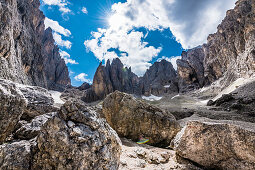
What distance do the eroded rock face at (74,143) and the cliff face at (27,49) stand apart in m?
28.9

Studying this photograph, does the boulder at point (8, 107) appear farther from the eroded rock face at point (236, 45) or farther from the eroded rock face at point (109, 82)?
the eroded rock face at point (109, 82)

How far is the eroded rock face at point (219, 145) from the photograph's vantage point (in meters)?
4.18

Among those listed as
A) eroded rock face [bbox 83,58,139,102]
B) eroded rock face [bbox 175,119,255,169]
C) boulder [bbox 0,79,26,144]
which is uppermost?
eroded rock face [bbox 83,58,139,102]

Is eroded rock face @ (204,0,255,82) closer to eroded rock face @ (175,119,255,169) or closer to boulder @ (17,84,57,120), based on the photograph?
Result: eroded rock face @ (175,119,255,169)

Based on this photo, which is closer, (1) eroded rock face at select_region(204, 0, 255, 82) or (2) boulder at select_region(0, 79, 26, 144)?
(2) boulder at select_region(0, 79, 26, 144)

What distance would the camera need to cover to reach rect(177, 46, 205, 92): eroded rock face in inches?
3338

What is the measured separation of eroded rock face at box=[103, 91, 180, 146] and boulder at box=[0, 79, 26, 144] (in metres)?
7.61

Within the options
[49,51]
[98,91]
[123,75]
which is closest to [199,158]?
[98,91]

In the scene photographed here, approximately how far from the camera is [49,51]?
10900 cm

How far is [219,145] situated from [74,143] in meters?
5.34

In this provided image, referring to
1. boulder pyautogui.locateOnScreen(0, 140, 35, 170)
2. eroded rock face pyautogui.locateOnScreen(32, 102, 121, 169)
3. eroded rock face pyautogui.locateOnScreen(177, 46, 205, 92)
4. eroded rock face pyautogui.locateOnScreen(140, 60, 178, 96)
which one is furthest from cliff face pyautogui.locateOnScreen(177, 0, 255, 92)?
boulder pyautogui.locateOnScreen(0, 140, 35, 170)

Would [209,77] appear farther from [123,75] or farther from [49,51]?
[49,51]

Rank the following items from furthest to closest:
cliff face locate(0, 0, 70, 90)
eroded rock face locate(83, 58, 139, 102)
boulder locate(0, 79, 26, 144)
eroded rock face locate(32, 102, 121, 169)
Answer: eroded rock face locate(83, 58, 139, 102) < cliff face locate(0, 0, 70, 90) < boulder locate(0, 79, 26, 144) < eroded rock face locate(32, 102, 121, 169)

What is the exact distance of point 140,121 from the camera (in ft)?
33.4
